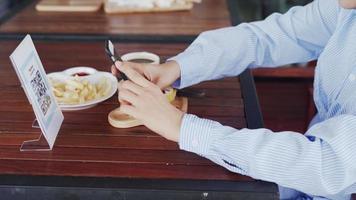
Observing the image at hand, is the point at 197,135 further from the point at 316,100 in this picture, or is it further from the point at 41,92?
the point at 316,100

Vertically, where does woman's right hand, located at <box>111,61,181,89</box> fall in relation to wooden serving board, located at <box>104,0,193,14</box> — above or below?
above

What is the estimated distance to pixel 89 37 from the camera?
Answer: 1449 millimetres

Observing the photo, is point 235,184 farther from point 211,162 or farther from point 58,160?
point 58,160

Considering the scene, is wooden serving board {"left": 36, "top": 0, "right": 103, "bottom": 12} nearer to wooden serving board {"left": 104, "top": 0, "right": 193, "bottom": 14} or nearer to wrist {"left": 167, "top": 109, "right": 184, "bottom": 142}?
wooden serving board {"left": 104, "top": 0, "right": 193, "bottom": 14}

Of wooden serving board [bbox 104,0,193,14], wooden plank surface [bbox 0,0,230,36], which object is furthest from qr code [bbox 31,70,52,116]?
wooden serving board [bbox 104,0,193,14]

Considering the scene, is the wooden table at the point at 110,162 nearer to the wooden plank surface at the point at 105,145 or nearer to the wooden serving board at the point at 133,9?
the wooden plank surface at the point at 105,145

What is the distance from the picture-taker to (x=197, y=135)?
82 cm

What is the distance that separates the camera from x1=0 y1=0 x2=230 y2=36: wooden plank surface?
150cm

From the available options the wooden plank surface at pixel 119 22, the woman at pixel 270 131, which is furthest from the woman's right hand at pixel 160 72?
the wooden plank surface at pixel 119 22

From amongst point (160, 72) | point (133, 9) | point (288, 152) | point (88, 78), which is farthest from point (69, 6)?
point (288, 152)

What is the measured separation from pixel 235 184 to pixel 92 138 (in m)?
0.31

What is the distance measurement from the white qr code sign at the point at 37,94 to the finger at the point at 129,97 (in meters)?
0.15

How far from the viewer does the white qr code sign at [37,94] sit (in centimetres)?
82

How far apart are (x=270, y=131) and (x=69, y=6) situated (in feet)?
3.66
